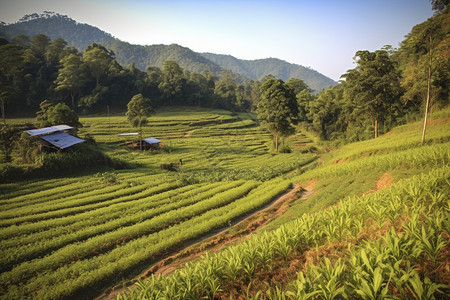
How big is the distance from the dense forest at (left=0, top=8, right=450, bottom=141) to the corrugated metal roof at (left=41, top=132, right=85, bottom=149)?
87.9ft

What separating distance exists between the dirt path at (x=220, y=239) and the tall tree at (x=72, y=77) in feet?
271

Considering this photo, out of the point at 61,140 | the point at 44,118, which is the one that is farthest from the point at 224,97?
the point at 61,140

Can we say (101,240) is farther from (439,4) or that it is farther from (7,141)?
(439,4)

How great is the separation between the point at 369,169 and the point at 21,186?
31.7 metres

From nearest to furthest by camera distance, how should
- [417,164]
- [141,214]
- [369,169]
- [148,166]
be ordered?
[417,164], [141,214], [369,169], [148,166]

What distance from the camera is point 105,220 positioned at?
16.2m

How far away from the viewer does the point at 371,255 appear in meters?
5.07

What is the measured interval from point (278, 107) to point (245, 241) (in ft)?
124

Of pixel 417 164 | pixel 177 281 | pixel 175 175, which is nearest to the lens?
pixel 177 281

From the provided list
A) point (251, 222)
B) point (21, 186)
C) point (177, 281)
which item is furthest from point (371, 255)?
point (21, 186)

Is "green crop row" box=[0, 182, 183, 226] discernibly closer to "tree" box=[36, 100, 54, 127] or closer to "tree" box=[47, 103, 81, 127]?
"tree" box=[36, 100, 54, 127]

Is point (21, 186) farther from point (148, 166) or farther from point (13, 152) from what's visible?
point (148, 166)

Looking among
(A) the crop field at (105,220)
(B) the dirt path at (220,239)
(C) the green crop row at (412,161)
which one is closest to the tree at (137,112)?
(A) the crop field at (105,220)

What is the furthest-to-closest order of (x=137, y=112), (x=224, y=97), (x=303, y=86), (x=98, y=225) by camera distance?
(x=303, y=86) → (x=224, y=97) → (x=137, y=112) → (x=98, y=225)
